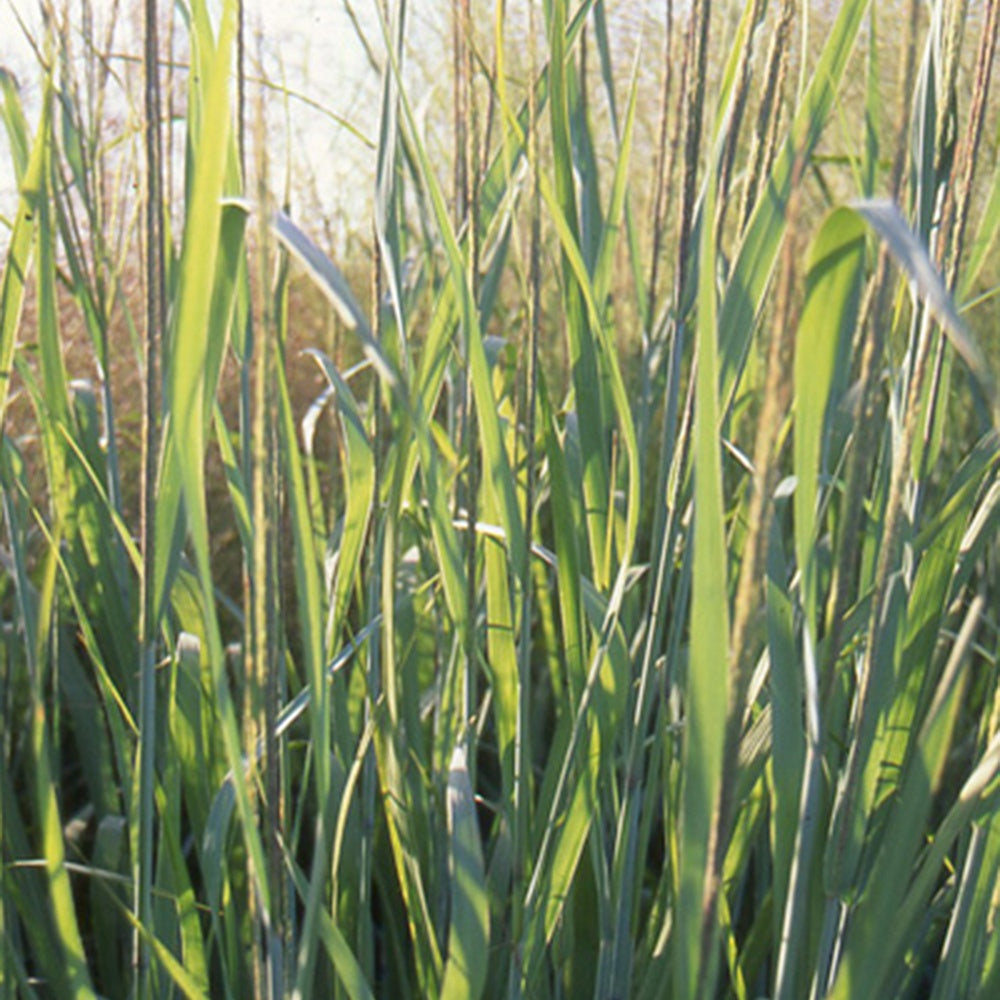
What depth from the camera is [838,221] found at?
36 cm

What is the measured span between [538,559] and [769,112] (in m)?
0.34

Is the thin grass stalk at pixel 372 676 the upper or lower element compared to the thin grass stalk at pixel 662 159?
lower

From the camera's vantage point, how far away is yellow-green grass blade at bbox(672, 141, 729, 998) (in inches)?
13.4

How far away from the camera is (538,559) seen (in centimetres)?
78

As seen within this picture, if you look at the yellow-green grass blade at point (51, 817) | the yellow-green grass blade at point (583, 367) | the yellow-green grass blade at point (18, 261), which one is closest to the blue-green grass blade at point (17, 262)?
the yellow-green grass blade at point (18, 261)

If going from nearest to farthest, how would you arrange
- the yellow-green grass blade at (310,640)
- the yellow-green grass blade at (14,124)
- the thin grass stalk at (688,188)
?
the yellow-green grass blade at (310,640)
the thin grass stalk at (688,188)
the yellow-green grass blade at (14,124)

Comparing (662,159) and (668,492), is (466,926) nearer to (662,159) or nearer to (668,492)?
(668,492)

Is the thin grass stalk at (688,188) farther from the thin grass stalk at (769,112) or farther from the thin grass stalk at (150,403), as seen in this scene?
the thin grass stalk at (150,403)

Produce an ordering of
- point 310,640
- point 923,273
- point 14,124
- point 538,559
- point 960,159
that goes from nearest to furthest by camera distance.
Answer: point 923,273 → point 310,640 → point 960,159 → point 14,124 → point 538,559

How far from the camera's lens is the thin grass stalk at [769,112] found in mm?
467

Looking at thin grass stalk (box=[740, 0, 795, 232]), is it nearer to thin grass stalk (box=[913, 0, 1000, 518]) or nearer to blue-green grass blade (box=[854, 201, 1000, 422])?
thin grass stalk (box=[913, 0, 1000, 518])

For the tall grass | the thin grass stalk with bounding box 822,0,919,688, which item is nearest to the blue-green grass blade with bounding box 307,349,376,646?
the tall grass

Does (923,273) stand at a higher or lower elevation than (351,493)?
higher

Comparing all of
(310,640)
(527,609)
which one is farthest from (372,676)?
(310,640)
